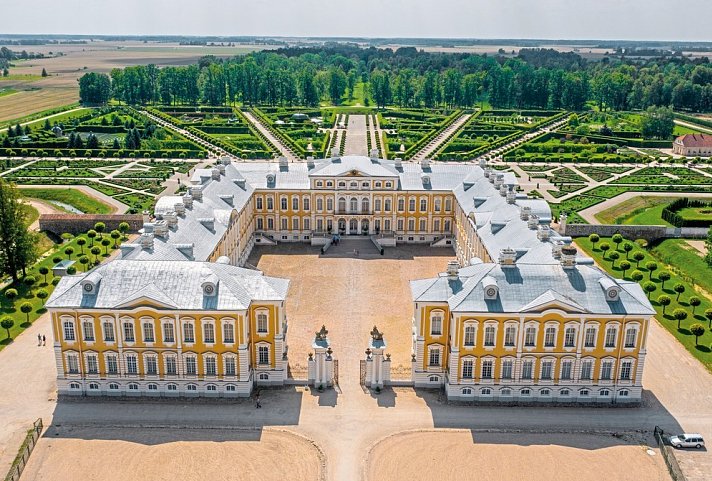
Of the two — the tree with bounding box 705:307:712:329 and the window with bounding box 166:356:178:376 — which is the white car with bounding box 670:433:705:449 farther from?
the window with bounding box 166:356:178:376

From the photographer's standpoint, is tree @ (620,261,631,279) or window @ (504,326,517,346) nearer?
window @ (504,326,517,346)

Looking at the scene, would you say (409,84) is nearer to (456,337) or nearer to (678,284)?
(678,284)

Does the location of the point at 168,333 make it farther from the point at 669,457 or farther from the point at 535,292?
the point at 669,457

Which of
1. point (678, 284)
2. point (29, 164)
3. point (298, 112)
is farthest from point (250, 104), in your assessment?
point (678, 284)

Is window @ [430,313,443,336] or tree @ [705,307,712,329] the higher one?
window @ [430,313,443,336]

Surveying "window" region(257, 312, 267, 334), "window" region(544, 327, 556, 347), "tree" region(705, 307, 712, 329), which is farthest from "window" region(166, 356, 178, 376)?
"tree" region(705, 307, 712, 329)

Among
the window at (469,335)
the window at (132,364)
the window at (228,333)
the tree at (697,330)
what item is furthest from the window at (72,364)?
the tree at (697,330)
